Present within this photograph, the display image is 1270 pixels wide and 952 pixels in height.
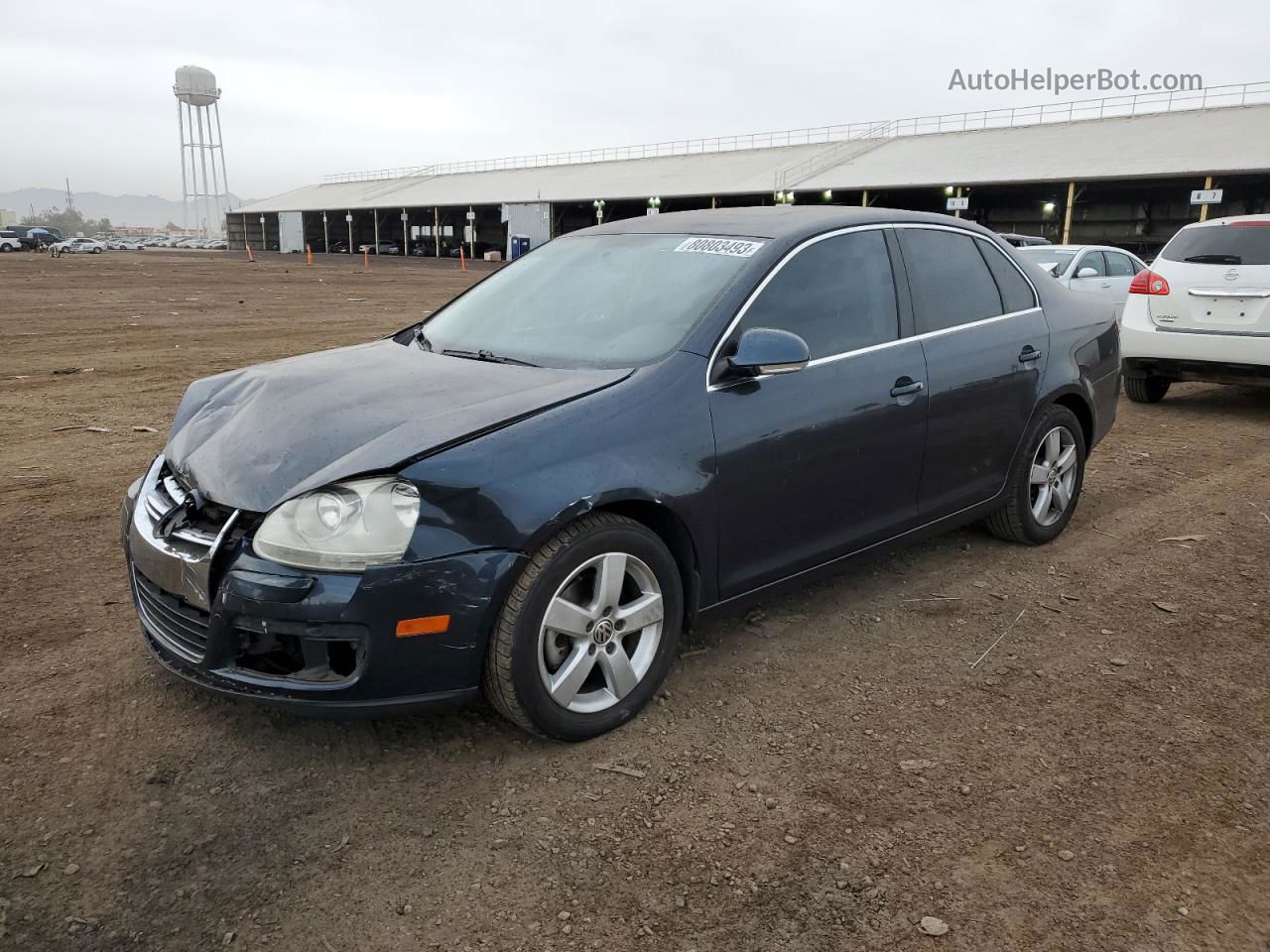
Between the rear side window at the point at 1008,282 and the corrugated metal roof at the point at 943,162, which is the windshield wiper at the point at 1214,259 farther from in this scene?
the corrugated metal roof at the point at 943,162

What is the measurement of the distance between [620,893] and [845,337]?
228 cm

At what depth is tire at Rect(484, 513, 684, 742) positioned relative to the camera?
2.84 metres

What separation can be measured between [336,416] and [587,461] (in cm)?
Result: 86

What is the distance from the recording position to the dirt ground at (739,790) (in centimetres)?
235

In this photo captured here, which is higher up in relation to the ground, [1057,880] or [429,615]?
[429,615]

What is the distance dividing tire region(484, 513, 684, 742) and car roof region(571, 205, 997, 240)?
1.48m

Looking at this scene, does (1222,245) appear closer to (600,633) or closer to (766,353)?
(766,353)

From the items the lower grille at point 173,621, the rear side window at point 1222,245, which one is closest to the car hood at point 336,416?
the lower grille at point 173,621

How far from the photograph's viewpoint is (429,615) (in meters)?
2.71

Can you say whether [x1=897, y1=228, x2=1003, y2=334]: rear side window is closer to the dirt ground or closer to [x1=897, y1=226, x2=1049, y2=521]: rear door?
[x1=897, y1=226, x2=1049, y2=521]: rear door

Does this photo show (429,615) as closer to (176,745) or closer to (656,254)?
(176,745)

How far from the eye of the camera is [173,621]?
2994 millimetres

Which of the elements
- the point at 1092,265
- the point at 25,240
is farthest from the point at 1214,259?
the point at 25,240

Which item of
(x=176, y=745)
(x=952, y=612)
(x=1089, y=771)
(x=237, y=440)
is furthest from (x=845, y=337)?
(x=176, y=745)
